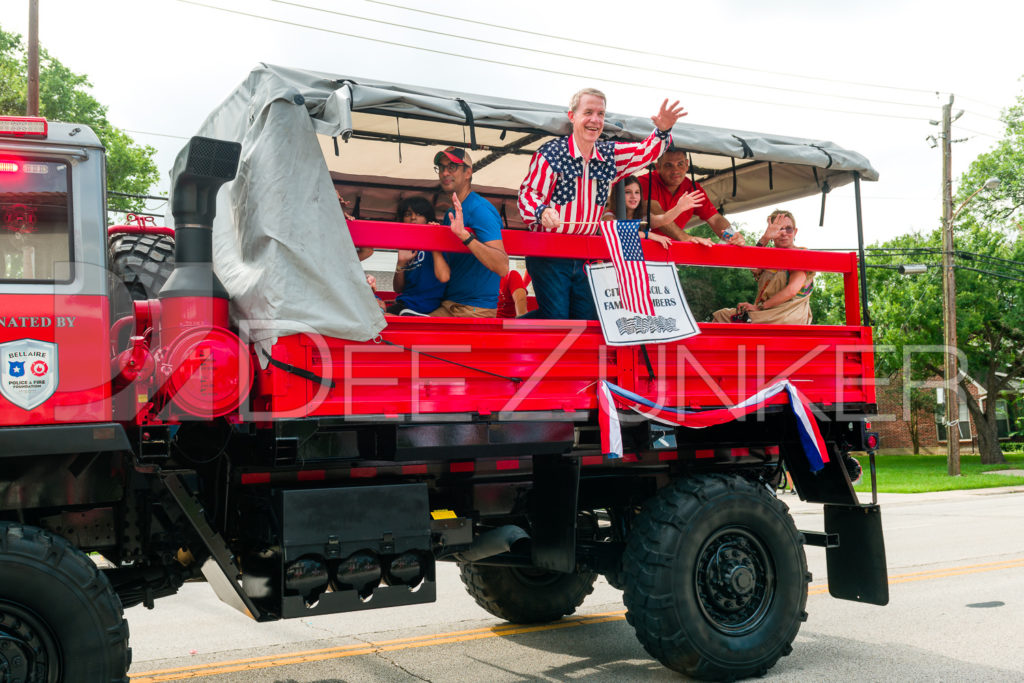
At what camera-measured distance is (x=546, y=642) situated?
256 inches

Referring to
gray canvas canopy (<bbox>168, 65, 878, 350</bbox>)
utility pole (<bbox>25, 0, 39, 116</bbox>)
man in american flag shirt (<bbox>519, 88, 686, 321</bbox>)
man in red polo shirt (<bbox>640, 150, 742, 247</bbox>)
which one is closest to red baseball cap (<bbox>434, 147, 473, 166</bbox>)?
gray canvas canopy (<bbox>168, 65, 878, 350</bbox>)

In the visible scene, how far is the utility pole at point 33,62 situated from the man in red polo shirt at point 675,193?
505 inches

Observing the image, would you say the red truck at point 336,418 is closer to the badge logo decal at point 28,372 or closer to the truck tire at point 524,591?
the badge logo decal at point 28,372

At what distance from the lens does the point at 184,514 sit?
4500mm

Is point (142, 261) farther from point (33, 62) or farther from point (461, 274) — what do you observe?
point (33, 62)

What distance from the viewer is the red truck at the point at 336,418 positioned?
3.94 metres

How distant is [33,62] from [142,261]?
1284 cm

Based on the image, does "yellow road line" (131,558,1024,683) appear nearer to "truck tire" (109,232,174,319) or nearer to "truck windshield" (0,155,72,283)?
"truck tire" (109,232,174,319)

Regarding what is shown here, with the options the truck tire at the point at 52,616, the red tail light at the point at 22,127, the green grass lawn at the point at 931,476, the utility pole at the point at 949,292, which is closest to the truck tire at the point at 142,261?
the red tail light at the point at 22,127

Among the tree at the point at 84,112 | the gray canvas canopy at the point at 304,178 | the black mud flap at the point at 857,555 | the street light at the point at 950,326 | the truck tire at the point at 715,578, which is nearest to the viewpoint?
the gray canvas canopy at the point at 304,178

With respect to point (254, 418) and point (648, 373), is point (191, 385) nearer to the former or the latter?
point (254, 418)

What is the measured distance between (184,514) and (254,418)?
0.63 m

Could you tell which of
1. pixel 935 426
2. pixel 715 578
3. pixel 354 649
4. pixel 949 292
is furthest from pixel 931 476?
pixel 354 649

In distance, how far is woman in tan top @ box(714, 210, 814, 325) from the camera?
6.41 meters
